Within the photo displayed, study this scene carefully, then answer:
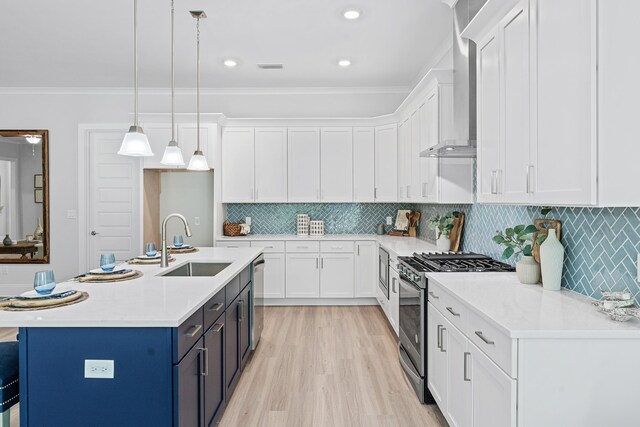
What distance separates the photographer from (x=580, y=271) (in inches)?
86.3

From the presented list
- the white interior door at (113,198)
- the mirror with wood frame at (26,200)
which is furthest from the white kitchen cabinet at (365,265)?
the mirror with wood frame at (26,200)

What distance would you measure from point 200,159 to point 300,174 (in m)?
1.99

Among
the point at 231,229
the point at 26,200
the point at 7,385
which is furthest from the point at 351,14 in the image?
the point at 26,200

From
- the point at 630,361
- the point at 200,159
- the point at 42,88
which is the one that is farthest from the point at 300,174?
the point at 630,361

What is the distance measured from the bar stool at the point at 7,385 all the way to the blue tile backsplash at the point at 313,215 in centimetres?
407

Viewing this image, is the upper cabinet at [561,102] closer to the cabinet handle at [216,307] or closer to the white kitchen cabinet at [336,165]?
the cabinet handle at [216,307]

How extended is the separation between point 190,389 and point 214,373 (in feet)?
1.50

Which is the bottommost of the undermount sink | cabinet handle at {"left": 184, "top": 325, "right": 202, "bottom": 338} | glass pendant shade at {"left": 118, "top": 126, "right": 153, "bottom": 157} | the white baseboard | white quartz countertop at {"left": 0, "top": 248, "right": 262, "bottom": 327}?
the white baseboard

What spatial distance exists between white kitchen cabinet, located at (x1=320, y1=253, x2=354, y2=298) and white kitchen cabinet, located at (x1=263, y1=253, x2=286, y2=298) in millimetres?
503

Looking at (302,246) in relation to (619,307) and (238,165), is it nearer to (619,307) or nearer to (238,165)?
(238,165)

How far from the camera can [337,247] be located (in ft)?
17.8

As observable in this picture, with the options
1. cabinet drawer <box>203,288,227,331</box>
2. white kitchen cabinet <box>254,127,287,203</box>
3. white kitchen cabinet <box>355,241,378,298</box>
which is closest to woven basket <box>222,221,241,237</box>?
white kitchen cabinet <box>254,127,287,203</box>

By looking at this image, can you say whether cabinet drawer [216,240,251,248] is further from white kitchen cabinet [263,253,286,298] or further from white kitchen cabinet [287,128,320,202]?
white kitchen cabinet [287,128,320,202]

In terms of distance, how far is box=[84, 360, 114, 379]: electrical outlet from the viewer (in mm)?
1743
